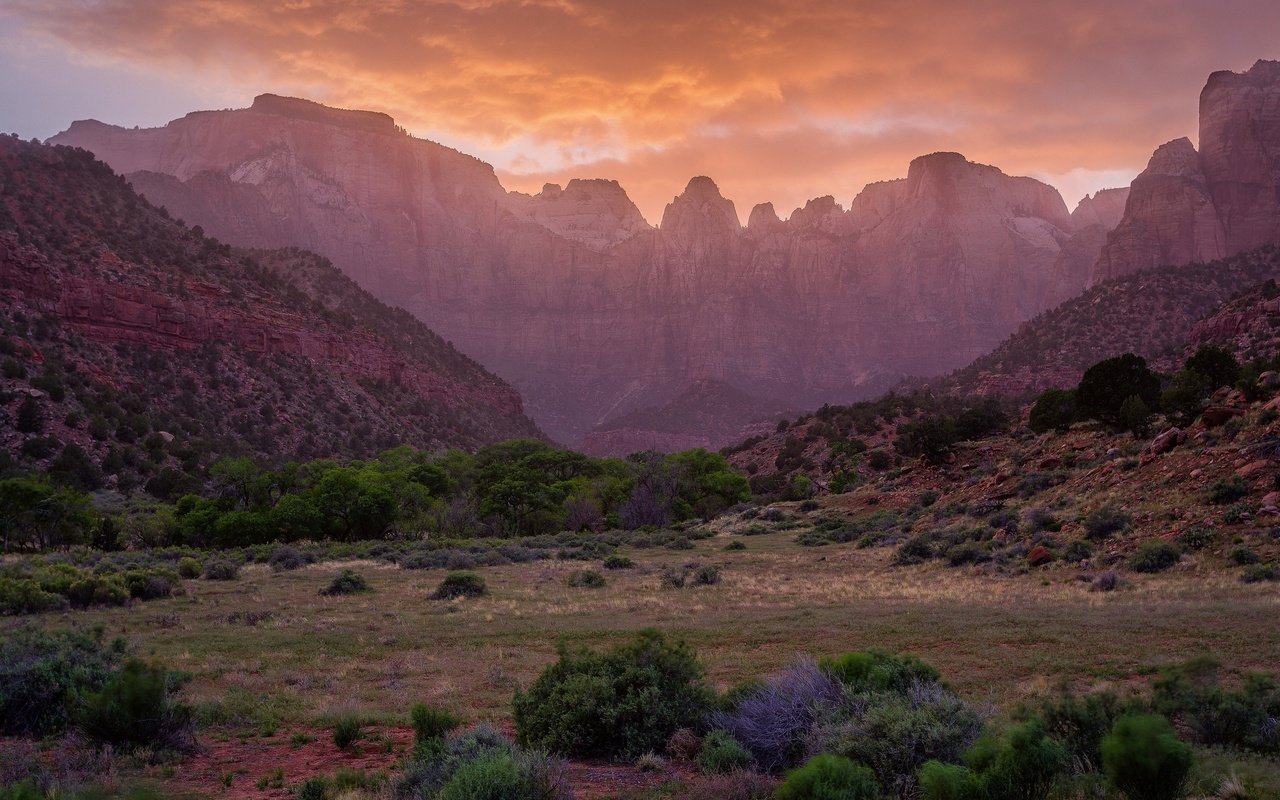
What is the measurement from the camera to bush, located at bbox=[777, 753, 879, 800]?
5839 millimetres

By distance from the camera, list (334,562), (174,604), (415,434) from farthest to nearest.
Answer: (415,434), (334,562), (174,604)

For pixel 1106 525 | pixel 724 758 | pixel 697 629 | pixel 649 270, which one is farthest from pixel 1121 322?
pixel 649 270

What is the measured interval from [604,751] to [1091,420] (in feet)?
129

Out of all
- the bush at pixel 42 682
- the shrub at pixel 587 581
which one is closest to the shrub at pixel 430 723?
the bush at pixel 42 682

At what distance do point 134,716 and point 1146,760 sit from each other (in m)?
9.99

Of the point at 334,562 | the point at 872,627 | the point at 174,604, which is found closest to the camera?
the point at 872,627

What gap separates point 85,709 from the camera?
9.26m

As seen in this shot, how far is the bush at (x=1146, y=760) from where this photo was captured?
18.4ft

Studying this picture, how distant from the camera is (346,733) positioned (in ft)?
31.8

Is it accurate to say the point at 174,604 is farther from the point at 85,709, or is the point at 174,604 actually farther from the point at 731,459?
the point at 731,459

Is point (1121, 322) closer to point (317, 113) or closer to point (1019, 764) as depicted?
point (1019, 764)

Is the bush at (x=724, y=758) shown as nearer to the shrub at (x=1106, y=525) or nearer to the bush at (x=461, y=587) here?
the bush at (x=461, y=587)

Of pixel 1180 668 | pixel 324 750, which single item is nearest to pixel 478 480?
pixel 324 750

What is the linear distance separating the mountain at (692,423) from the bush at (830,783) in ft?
371
